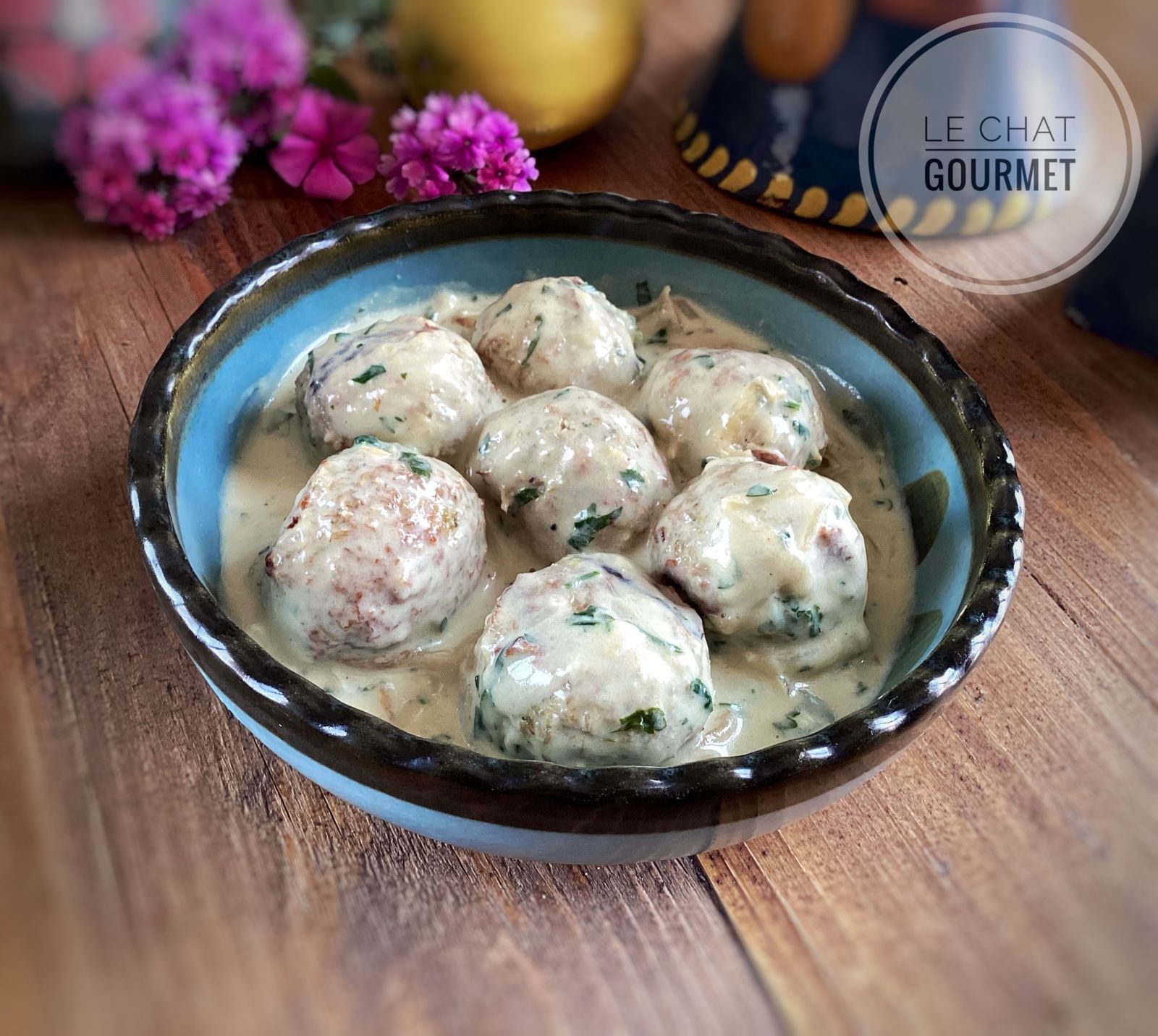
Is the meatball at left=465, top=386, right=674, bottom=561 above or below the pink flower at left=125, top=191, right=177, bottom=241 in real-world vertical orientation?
above

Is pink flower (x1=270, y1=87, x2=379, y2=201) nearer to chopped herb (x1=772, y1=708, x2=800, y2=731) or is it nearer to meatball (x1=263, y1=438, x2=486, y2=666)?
meatball (x1=263, y1=438, x2=486, y2=666)

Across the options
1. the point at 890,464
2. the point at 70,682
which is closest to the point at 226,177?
the point at 70,682

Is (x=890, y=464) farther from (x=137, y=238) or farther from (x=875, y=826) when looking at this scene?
(x=137, y=238)

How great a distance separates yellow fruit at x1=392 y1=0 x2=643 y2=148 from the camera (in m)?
1.26

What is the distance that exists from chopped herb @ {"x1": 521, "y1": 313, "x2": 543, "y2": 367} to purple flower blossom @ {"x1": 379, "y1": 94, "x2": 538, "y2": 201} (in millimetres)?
351

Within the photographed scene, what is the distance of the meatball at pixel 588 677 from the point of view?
0.66 m

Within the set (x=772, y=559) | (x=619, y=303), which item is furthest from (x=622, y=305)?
(x=772, y=559)

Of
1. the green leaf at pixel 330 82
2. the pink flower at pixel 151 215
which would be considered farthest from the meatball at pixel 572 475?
the green leaf at pixel 330 82

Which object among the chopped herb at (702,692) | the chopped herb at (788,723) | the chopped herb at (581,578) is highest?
the chopped herb at (581,578)

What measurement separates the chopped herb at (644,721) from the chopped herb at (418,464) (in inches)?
9.4

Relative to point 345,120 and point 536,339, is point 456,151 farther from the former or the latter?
point 536,339

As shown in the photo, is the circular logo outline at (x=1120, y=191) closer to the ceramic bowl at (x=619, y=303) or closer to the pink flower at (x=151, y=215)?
the ceramic bowl at (x=619, y=303)

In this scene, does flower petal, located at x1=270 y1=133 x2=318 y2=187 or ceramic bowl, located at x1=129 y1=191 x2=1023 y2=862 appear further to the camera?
flower petal, located at x1=270 y1=133 x2=318 y2=187

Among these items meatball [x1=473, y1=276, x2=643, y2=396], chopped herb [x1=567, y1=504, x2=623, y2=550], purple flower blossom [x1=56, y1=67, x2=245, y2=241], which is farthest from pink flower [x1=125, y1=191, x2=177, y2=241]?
chopped herb [x1=567, y1=504, x2=623, y2=550]
